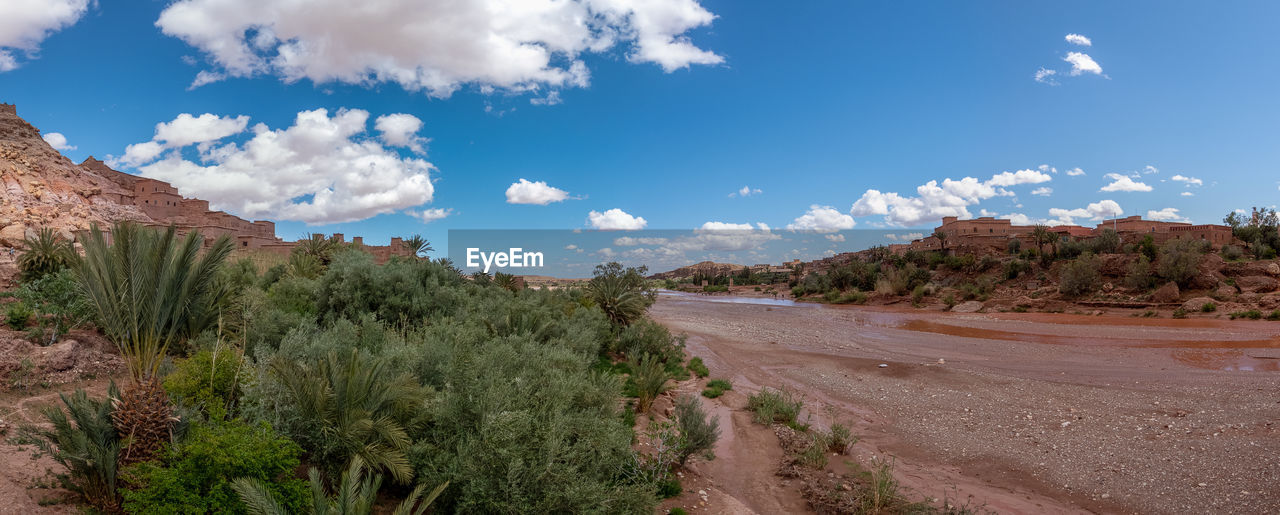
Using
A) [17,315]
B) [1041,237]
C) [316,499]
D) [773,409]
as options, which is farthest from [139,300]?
[1041,237]

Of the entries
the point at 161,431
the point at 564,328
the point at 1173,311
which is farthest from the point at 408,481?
the point at 1173,311

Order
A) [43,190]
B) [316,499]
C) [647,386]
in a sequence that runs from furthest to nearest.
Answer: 1. [43,190]
2. [647,386]
3. [316,499]

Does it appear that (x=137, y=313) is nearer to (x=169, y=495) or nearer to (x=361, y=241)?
(x=169, y=495)

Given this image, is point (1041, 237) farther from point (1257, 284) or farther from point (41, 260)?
point (41, 260)

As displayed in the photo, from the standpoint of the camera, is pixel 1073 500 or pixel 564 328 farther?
pixel 564 328

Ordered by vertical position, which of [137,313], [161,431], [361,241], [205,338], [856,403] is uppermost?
[361,241]

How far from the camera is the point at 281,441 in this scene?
4332 mm

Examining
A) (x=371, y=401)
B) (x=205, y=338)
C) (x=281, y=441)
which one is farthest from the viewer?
(x=205, y=338)

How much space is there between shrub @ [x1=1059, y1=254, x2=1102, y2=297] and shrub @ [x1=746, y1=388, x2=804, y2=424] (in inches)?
1256

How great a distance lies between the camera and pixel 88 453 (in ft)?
13.2

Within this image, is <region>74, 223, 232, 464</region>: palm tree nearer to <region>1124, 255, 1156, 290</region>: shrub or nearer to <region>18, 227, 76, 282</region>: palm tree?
<region>18, 227, 76, 282</region>: palm tree

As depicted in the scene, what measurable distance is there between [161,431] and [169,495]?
0.86 meters

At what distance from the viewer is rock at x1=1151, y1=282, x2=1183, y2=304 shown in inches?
1139

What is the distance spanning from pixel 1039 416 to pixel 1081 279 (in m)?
29.4
